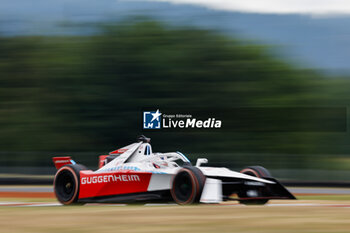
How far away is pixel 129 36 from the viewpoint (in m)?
44.5

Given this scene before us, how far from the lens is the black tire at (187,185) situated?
12409 mm

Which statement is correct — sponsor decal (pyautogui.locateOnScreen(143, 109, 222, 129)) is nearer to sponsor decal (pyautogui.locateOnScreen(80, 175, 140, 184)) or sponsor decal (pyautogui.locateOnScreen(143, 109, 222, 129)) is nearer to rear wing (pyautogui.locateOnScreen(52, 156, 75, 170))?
rear wing (pyautogui.locateOnScreen(52, 156, 75, 170))

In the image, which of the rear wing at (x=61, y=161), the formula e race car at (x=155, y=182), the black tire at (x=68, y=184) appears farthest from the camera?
the rear wing at (x=61, y=161)

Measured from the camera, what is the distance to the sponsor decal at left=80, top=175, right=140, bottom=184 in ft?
44.7

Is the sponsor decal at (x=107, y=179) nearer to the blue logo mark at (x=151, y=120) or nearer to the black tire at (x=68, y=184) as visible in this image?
the black tire at (x=68, y=184)

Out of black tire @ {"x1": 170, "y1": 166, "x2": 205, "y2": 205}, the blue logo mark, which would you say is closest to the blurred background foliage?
the blue logo mark

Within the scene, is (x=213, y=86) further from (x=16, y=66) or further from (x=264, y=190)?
(x=264, y=190)

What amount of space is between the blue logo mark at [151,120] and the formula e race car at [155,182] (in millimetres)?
28348

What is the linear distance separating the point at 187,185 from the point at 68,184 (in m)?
3.40

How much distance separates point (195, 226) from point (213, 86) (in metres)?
34.6

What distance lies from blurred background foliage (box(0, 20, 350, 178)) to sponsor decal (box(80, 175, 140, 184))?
2524 cm

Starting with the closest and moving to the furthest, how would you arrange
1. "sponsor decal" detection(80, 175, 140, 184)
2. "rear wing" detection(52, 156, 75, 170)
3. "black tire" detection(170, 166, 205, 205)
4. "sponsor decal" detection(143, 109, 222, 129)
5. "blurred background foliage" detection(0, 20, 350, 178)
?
"black tire" detection(170, 166, 205, 205)
"sponsor decal" detection(80, 175, 140, 184)
"rear wing" detection(52, 156, 75, 170)
"blurred background foliage" detection(0, 20, 350, 178)
"sponsor decal" detection(143, 109, 222, 129)

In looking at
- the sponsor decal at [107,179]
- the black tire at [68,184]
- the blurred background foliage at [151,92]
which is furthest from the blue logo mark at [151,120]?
the sponsor decal at [107,179]

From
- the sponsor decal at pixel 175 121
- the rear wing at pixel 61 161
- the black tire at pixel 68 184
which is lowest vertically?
the sponsor decal at pixel 175 121
